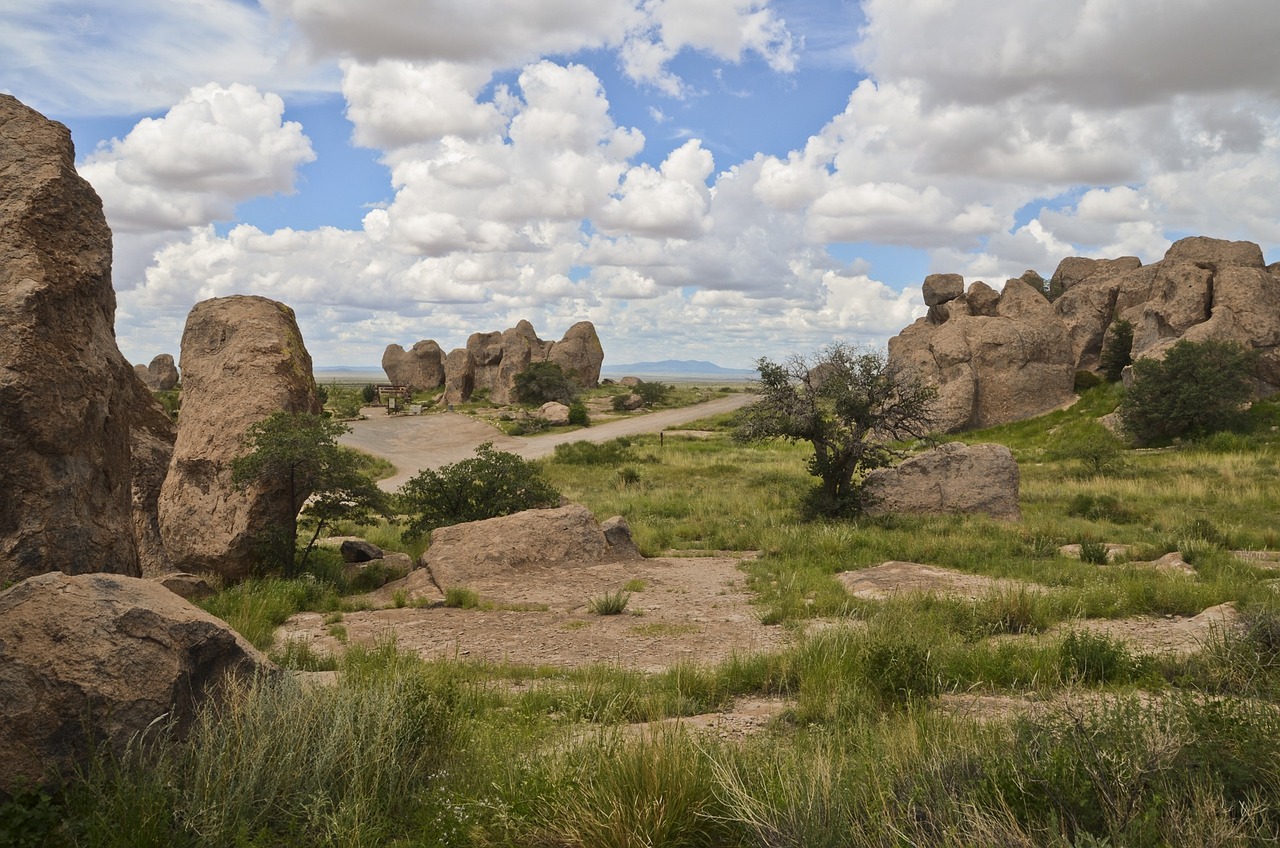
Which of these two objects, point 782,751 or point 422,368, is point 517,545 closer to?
point 782,751

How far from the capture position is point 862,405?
18.5 metres

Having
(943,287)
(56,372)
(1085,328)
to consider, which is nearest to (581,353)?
(943,287)

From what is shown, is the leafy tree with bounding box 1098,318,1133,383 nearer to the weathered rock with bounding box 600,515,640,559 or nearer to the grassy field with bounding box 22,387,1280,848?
the weathered rock with bounding box 600,515,640,559

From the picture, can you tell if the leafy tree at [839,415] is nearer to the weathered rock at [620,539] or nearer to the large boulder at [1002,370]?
the weathered rock at [620,539]

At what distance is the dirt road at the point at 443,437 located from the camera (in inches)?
1359

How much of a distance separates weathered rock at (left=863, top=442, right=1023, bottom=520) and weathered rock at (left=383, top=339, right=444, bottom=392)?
199ft

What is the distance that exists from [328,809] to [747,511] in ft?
52.3

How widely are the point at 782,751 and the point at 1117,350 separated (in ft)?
128

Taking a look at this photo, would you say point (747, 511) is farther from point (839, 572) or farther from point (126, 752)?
point (126, 752)

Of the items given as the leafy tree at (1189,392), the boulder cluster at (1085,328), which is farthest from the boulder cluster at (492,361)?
the leafy tree at (1189,392)

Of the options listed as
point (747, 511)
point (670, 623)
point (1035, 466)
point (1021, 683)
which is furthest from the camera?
point (1035, 466)

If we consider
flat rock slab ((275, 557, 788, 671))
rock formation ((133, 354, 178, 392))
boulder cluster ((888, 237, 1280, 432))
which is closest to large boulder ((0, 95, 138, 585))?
flat rock slab ((275, 557, 788, 671))

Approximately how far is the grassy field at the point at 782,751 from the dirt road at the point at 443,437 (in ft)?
66.8

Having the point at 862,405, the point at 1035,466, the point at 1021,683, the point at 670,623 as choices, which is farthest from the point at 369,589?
the point at 1035,466
